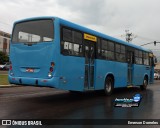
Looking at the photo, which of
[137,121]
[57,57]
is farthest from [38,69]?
[137,121]

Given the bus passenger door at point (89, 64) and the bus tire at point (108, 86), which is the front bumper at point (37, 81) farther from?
the bus tire at point (108, 86)

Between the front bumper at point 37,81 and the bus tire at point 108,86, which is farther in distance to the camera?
the bus tire at point 108,86

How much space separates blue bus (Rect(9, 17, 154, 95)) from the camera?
11406mm

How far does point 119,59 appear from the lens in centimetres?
1712

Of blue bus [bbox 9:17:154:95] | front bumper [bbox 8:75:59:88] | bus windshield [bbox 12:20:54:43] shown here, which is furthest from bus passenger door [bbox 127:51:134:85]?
front bumper [bbox 8:75:59:88]

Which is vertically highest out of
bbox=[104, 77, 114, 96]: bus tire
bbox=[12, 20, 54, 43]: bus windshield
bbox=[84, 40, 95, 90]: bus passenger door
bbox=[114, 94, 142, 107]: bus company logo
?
bbox=[12, 20, 54, 43]: bus windshield

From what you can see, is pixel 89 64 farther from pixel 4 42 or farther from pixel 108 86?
pixel 4 42

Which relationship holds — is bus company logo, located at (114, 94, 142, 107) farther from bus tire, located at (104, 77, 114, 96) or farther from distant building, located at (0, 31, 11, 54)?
distant building, located at (0, 31, 11, 54)

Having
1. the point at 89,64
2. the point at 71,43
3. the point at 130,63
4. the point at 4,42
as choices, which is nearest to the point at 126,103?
the point at 89,64

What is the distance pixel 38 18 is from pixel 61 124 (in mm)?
5534

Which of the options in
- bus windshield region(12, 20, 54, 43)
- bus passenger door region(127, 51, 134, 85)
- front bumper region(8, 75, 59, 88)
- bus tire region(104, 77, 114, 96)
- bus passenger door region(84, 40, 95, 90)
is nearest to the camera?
front bumper region(8, 75, 59, 88)

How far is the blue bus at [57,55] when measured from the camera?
37.4 ft

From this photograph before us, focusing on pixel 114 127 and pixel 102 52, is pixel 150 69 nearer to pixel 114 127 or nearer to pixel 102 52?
pixel 102 52

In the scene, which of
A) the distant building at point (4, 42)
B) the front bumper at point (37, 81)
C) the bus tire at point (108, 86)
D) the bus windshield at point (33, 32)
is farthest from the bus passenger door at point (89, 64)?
the distant building at point (4, 42)
